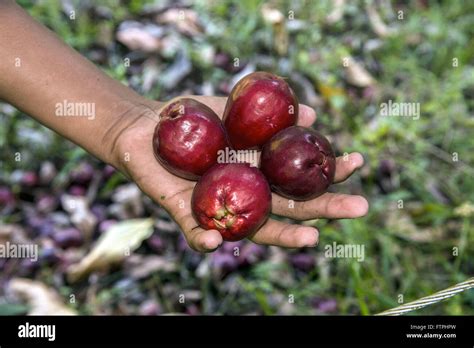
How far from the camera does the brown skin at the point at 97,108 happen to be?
262 cm

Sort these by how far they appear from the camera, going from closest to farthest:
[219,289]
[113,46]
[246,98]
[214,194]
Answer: [214,194] < [246,98] < [219,289] < [113,46]

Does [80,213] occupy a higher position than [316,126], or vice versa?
[316,126]

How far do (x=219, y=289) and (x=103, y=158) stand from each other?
2.88ft

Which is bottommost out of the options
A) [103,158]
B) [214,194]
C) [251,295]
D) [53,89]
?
[251,295]

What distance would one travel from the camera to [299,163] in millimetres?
2488

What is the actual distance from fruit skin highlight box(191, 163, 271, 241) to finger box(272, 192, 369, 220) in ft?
0.71

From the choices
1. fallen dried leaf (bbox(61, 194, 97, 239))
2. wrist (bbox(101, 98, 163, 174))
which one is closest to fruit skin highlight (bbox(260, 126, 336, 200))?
wrist (bbox(101, 98, 163, 174))

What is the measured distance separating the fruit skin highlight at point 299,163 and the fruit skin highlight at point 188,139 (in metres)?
0.21

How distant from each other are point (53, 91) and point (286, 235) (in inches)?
46.8

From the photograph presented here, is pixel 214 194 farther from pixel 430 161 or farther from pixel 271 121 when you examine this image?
pixel 430 161

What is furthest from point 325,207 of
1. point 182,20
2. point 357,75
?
point 182,20

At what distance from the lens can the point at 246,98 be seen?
8.71 ft

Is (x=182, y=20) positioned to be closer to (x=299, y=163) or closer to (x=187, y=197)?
(x=187, y=197)

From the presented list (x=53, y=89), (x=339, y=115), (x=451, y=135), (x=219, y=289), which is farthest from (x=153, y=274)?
(x=451, y=135)
